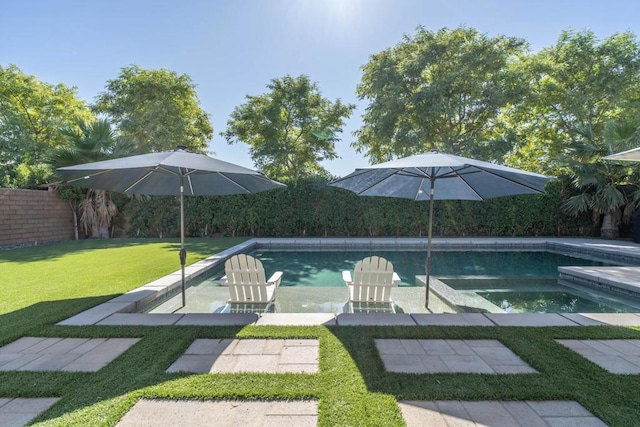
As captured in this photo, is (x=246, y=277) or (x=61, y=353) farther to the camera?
(x=246, y=277)

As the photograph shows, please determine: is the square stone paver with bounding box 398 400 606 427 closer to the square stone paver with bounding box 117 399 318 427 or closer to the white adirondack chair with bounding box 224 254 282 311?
the square stone paver with bounding box 117 399 318 427

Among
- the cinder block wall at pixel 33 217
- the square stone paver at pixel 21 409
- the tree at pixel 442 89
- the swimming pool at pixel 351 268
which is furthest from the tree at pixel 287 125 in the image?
the square stone paver at pixel 21 409

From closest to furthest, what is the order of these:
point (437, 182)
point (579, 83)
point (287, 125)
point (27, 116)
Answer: point (437, 182)
point (579, 83)
point (287, 125)
point (27, 116)

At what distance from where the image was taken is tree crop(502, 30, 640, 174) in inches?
619

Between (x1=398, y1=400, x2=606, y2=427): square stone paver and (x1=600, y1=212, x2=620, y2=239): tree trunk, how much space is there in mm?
14182

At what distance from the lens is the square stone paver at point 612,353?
269cm

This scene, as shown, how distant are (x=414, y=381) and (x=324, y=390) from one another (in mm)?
745

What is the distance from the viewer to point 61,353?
2.89 m

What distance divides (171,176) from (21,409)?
A: 13.1 feet

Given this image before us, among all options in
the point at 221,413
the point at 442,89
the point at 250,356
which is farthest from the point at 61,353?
the point at 442,89

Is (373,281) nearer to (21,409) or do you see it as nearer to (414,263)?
(21,409)

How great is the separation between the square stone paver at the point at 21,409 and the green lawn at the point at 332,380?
6cm

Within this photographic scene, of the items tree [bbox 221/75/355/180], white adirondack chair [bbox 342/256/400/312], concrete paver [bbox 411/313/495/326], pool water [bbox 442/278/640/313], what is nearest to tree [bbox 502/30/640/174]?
tree [bbox 221/75/355/180]

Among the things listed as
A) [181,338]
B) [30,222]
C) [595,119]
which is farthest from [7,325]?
[595,119]
